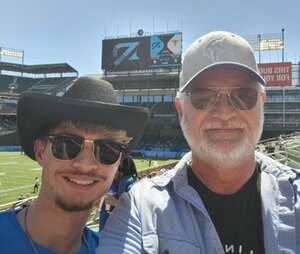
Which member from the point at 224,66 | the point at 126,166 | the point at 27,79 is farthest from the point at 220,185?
the point at 27,79

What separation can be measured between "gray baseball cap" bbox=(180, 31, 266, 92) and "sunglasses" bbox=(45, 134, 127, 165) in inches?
18.1

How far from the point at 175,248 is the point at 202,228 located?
0.49 ft

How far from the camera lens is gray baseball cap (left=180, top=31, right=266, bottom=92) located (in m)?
1.69

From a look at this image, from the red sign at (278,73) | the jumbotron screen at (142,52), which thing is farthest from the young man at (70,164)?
the red sign at (278,73)

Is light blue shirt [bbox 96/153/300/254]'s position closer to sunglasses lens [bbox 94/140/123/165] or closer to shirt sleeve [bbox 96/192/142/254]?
shirt sleeve [bbox 96/192/142/254]

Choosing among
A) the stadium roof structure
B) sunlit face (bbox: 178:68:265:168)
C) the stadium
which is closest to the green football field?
the stadium

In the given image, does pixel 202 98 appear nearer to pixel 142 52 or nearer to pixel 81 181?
pixel 81 181

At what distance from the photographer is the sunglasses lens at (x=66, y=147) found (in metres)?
1.81

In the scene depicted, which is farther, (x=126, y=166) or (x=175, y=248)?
(x=126, y=166)

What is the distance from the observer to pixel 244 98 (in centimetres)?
173

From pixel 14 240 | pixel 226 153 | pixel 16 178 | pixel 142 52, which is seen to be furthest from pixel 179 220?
pixel 142 52

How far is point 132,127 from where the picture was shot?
2.04 meters

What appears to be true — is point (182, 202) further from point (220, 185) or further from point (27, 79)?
point (27, 79)

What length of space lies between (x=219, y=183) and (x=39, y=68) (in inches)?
2606
